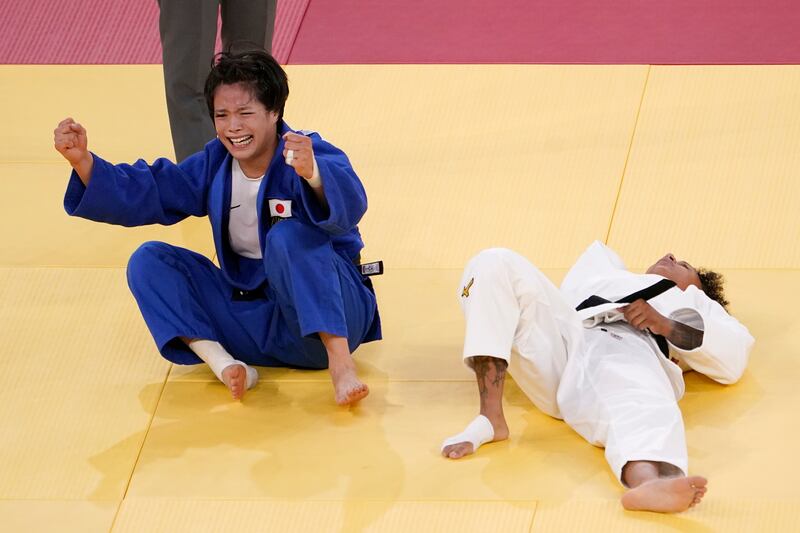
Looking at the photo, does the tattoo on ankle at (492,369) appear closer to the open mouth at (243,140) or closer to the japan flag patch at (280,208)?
the japan flag patch at (280,208)

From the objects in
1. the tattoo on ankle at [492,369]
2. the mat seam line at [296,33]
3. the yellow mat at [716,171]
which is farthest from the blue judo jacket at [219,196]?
the mat seam line at [296,33]

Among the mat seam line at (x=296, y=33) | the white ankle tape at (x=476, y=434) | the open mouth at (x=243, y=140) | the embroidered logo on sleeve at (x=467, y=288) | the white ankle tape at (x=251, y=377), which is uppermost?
the mat seam line at (x=296, y=33)

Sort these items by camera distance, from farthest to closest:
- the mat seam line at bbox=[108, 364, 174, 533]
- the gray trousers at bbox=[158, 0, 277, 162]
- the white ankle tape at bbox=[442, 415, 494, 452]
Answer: the gray trousers at bbox=[158, 0, 277, 162] < the white ankle tape at bbox=[442, 415, 494, 452] < the mat seam line at bbox=[108, 364, 174, 533]

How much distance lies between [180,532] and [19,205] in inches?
79.6

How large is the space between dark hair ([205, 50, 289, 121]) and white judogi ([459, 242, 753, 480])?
2.28 ft

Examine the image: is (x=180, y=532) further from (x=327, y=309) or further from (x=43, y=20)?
(x=43, y=20)

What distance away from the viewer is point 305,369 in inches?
146

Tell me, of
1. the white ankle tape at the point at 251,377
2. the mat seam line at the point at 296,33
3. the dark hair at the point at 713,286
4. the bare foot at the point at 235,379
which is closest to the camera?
the bare foot at the point at 235,379

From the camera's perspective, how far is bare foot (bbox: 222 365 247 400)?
348 cm

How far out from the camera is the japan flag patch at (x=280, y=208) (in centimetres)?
351

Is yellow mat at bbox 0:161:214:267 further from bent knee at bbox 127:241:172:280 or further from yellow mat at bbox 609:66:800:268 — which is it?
yellow mat at bbox 609:66:800:268

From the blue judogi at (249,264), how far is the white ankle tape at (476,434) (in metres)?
0.44

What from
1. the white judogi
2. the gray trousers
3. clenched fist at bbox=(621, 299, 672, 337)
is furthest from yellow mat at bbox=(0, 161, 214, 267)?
clenched fist at bbox=(621, 299, 672, 337)

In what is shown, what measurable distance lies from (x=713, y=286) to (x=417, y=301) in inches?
34.5
